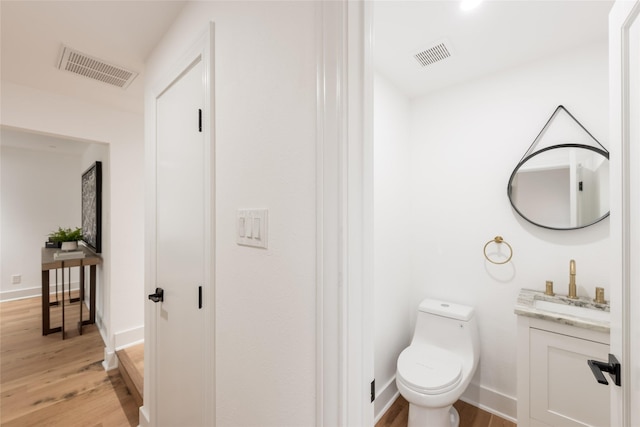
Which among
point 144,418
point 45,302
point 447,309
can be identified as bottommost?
point 144,418

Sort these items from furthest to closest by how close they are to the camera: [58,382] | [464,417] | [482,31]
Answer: [58,382]
[464,417]
[482,31]

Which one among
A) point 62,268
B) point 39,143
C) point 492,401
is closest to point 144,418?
point 62,268

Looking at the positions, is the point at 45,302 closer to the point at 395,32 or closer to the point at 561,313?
the point at 395,32

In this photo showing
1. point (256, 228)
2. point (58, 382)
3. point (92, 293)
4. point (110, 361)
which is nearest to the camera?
point (256, 228)

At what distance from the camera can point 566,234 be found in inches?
66.1

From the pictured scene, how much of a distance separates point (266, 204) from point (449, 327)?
5.62 feet

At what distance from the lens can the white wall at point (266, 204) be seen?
710 mm

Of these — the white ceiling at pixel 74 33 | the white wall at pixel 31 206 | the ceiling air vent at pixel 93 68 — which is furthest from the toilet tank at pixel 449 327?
the white wall at pixel 31 206

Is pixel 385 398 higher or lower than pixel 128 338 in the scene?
lower

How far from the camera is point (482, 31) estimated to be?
1.53 m

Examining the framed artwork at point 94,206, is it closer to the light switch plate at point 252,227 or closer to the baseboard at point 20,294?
the baseboard at point 20,294

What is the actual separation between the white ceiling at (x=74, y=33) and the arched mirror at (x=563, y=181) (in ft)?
7.27

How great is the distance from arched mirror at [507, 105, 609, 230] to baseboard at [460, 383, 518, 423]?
119 centimetres

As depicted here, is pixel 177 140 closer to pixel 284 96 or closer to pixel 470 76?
pixel 284 96
